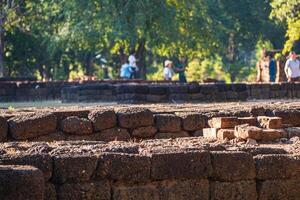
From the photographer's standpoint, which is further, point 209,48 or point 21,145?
point 209,48

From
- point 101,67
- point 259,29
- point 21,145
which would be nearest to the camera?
point 21,145

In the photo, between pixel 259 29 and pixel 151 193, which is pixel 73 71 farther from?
pixel 151 193

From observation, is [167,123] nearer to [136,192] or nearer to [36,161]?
[136,192]

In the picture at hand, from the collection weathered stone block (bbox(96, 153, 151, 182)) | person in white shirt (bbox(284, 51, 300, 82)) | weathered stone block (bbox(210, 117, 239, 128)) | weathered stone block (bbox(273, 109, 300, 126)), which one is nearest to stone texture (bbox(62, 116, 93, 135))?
weathered stone block (bbox(210, 117, 239, 128))

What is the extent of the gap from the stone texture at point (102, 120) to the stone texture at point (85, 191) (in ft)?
15.8

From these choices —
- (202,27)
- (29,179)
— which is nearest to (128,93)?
(29,179)

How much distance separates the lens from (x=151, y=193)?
796cm

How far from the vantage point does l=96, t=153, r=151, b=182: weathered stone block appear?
7.76 meters

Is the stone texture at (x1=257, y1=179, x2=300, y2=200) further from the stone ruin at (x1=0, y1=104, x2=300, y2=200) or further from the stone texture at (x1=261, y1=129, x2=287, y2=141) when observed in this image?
the stone texture at (x1=261, y1=129, x2=287, y2=141)

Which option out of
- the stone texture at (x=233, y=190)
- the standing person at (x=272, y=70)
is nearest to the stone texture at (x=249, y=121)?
the stone texture at (x=233, y=190)

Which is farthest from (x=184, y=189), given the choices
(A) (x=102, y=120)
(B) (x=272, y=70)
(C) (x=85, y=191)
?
(B) (x=272, y=70)

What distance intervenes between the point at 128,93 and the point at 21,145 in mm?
14782

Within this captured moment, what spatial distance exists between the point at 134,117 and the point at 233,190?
4633 mm

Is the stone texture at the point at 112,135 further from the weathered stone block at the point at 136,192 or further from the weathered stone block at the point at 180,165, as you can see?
the weathered stone block at the point at 136,192
